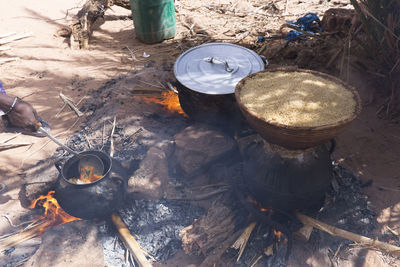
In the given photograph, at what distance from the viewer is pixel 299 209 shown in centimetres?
328

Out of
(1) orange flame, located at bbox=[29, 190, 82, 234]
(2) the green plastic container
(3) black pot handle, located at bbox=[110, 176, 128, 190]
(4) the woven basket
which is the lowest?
(1) orange flame, located at bbox=[29, 190, 82, 234]

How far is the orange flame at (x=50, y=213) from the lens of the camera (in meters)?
3.57

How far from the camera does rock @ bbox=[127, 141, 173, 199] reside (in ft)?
12.2

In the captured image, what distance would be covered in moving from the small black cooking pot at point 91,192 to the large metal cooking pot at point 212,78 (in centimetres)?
132

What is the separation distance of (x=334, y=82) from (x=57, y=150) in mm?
3859

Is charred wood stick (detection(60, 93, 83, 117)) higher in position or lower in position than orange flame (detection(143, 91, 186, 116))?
lower

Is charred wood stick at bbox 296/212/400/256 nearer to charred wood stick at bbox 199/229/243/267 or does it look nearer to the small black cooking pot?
charred wood stick at bbox 199/229/243/267

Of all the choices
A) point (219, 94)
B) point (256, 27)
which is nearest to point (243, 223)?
point (219, 94)

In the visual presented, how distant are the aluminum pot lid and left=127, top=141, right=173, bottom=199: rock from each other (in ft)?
3.33

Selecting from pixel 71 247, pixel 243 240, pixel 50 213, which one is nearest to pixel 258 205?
pixel 243 240

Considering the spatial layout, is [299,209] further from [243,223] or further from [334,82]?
[334,82]

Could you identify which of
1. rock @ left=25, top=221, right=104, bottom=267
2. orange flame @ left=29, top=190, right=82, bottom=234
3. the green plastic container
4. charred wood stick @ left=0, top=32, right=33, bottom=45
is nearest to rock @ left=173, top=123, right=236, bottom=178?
rock @ left=25, top=221, right=104, bottom=267

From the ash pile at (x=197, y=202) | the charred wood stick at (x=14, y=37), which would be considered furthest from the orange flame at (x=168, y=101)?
the charred wood stick at (x=14, y=37)

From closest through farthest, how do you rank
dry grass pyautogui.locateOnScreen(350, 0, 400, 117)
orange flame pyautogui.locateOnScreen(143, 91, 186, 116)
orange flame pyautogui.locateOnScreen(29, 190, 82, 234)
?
orange flame pyautogui.locateOnScreen(29, 190, 82, 234) → dry grass pyautogui.locateOnScreen(350, 0, 400, 117) → orange flame pyautogui.locateOnScreen(143, 91, 186, 116)
